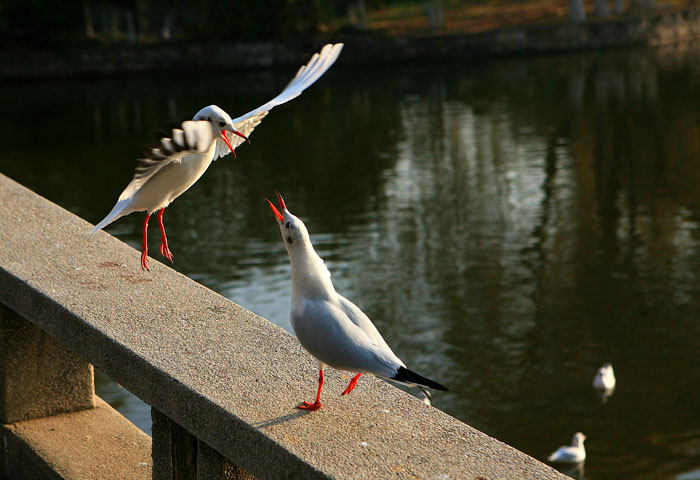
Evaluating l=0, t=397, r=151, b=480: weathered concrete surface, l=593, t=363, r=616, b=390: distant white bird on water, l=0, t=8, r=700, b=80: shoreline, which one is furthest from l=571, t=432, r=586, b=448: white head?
l=0, t=8, r=700, b=80: shoreline

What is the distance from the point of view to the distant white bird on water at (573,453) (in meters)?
7.29

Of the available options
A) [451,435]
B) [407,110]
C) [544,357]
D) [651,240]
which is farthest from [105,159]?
[451,435]

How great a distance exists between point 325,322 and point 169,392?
2.14ft

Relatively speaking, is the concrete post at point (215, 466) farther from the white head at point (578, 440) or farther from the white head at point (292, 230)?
the white head at point (578, 440)

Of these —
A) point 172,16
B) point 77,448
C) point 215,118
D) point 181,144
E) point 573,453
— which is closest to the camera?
point 181,144

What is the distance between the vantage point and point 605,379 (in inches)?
328

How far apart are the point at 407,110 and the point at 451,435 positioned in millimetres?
23027

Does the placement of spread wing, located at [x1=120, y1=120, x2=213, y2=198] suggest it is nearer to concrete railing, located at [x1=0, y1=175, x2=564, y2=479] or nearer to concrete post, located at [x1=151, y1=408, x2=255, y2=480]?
concrete railing, located at [x1=0, y1=175, x2=564, y2=479]

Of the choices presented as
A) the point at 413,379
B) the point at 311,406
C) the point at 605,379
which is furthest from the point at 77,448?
the point at 605,379

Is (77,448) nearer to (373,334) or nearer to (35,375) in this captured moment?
(35,375)

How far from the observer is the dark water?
8.55 m

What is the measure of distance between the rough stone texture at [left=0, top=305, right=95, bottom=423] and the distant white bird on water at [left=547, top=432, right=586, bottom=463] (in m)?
4.39

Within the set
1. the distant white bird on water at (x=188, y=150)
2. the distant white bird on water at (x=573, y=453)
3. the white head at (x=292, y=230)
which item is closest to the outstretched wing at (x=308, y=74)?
the distant white bird on water at (x=188, y=150)

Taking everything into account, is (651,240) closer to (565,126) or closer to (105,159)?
(565,126)
